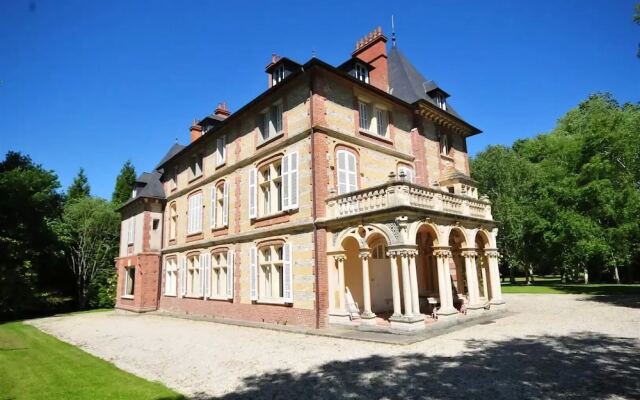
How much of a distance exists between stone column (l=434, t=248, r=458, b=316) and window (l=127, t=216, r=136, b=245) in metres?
21.3

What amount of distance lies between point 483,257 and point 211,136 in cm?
1513

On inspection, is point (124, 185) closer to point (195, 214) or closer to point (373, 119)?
point (195, 214)

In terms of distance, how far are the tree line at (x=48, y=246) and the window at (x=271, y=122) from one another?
1978cm

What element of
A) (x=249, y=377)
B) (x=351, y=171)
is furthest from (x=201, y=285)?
(x=249, y=377)

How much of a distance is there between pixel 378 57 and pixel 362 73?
242 centimetres

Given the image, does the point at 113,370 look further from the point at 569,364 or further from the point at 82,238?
the point at 82,238

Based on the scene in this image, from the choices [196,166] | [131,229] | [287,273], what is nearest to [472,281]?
[287,273]

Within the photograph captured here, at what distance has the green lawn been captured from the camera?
6.88 meters

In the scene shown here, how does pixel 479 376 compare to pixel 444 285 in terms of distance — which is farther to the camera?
pixel 444 285

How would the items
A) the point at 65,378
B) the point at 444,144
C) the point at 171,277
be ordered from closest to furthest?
1. the point at 65,378
2. the point at 444,144
3. the point at 171,277

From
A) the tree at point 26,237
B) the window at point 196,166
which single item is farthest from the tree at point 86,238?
the window at point 196,166

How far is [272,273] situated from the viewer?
1539 centimetres

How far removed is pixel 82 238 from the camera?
3206 cm

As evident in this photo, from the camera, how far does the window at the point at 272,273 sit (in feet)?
46.6
